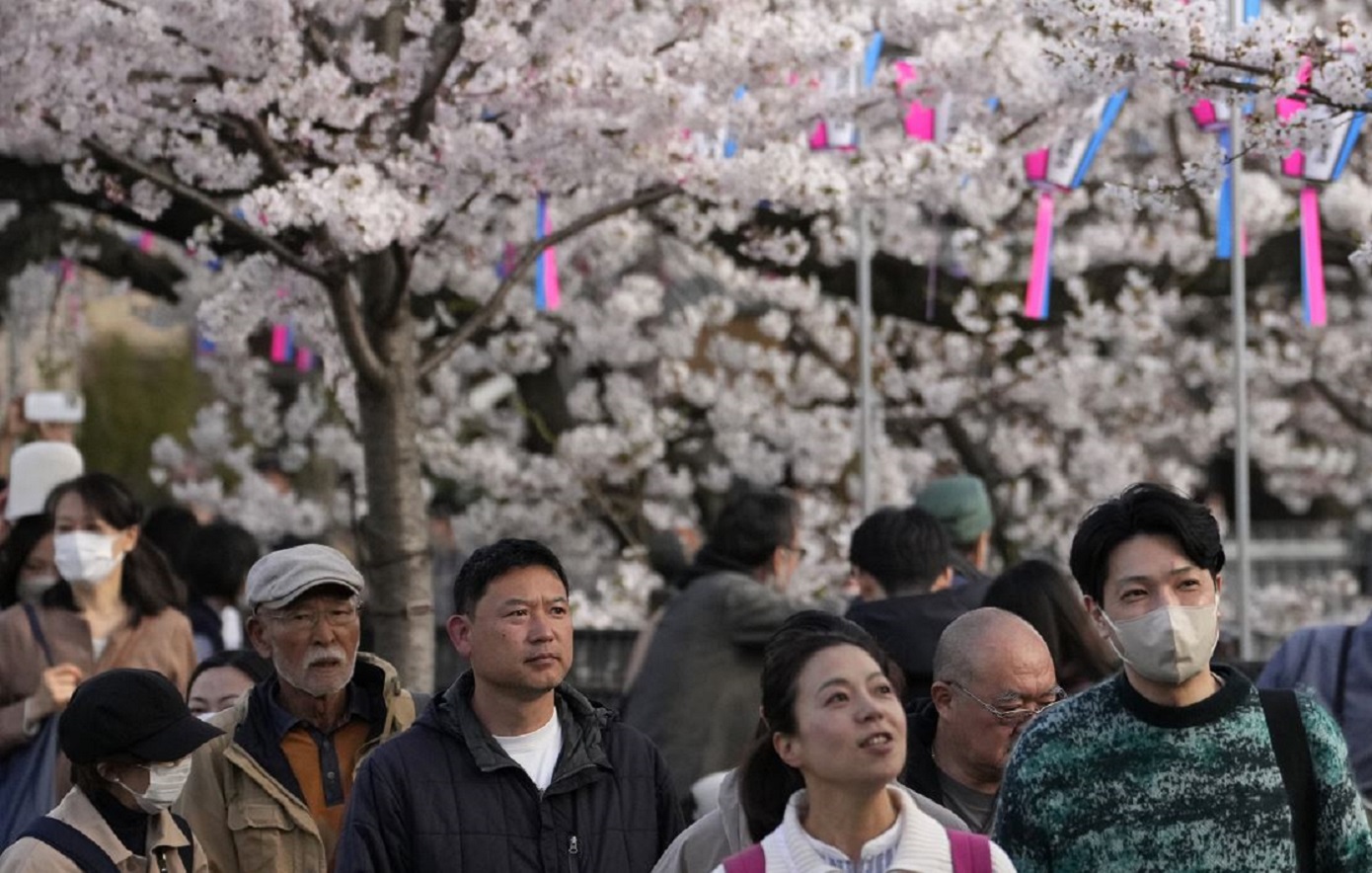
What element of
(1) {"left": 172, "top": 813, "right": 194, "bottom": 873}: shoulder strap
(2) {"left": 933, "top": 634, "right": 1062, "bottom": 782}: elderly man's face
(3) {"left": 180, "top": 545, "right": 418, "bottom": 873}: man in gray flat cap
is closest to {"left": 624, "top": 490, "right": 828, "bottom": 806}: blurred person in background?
(3) {"left": 180, "top": 545, "right": 418, "bottom": 873}: man in gray flat cap

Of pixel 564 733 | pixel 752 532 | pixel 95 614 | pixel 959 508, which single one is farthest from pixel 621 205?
pixel 564 733

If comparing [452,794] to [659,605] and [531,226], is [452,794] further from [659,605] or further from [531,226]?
[531,226]

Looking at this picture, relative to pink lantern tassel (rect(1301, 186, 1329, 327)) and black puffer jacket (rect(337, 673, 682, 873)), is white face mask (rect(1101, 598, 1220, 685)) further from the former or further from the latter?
pink lantern tassel (rect(1301, 186, 1329, 327))

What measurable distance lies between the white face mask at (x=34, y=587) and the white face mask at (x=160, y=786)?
288cm

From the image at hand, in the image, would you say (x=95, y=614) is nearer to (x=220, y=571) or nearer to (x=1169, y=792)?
(x=220, y=571)

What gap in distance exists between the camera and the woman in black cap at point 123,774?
5.17 meters

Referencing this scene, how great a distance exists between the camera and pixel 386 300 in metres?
10.2

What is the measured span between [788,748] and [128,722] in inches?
69.3

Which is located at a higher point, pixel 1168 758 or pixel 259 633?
pixel 259 633

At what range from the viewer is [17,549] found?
322 inches

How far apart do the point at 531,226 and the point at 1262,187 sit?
4678 millimetres

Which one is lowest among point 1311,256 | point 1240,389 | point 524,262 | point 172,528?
point 172,528

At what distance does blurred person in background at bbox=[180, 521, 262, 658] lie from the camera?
28.8ft

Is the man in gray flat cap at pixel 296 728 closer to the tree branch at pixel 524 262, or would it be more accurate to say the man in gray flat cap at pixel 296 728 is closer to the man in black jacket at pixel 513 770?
the man in black jacket at pixel 513 770
